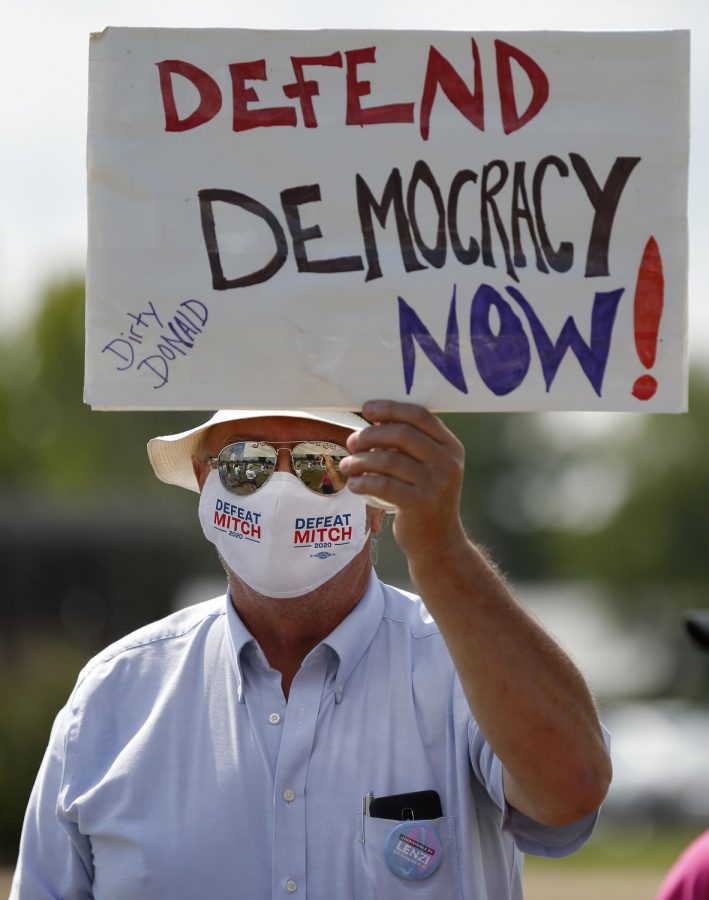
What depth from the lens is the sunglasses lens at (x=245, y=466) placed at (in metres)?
3.67

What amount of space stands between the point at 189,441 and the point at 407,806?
124 centimetres

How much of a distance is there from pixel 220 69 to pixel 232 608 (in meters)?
1.40

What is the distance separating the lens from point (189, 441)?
13.2 ft

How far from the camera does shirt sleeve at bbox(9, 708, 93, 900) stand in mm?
3508

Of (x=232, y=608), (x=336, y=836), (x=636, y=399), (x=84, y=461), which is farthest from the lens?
(x=84, y=461)

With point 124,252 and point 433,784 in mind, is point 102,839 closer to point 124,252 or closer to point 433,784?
point 433,784

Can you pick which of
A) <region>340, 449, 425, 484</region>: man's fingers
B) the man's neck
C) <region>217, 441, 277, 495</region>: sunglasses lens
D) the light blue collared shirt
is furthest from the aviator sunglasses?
<region>340, 449, 425, 484</region>: man's fingers

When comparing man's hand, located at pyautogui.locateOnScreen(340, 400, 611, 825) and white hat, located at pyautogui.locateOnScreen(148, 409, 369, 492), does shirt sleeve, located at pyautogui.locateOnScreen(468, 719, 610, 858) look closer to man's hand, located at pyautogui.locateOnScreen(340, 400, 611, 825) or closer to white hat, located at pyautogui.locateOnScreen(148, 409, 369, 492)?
man's hand, located at pyautogui.locateOnScreen(340, 400, 611, 825)

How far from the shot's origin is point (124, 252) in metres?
3.16

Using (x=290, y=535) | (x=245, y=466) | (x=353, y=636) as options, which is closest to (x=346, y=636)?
(x=353, y=636)

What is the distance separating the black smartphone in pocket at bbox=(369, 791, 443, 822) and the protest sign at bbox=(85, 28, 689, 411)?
94 cm

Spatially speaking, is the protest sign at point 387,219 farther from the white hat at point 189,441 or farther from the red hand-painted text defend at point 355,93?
the white hat at point 189,441

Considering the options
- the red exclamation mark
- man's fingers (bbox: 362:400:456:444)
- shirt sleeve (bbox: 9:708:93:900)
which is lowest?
shirt sleeve (bbox: 9:708:93:900)

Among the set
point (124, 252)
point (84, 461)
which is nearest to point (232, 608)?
point (124, 252)
